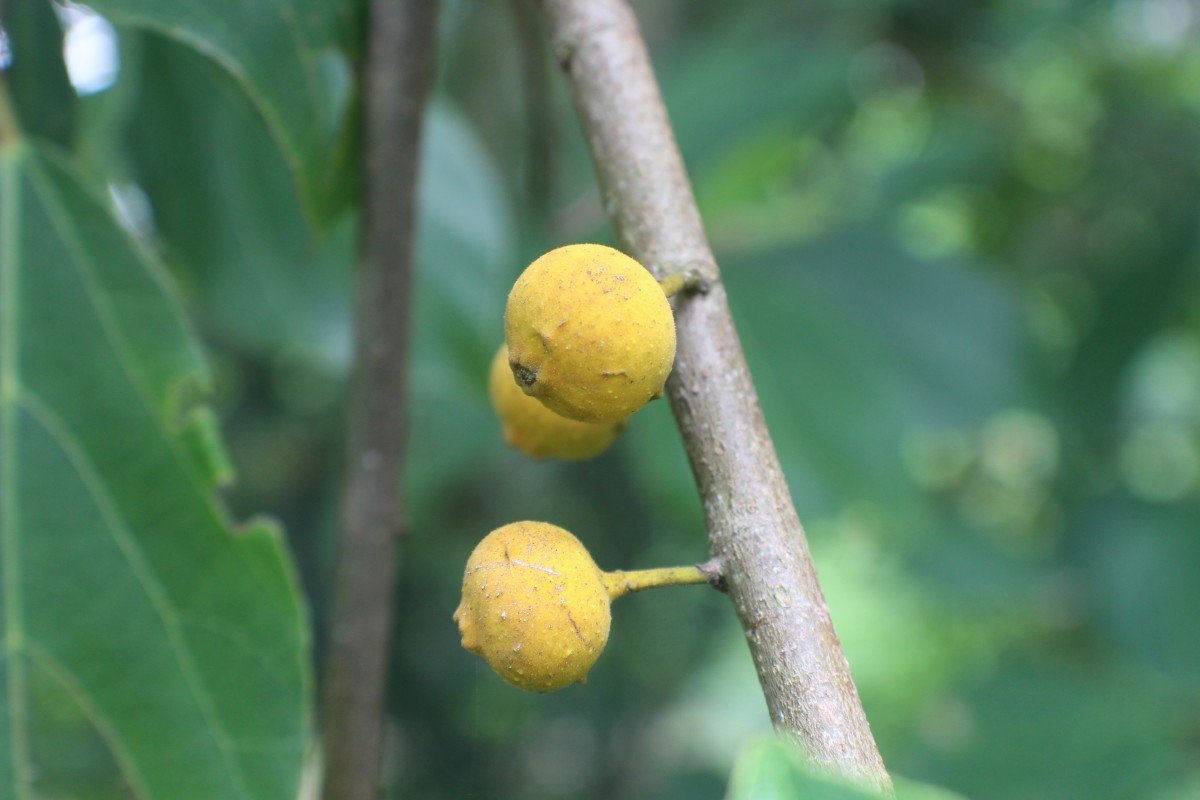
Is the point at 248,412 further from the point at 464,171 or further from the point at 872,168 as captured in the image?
the point at 872,168

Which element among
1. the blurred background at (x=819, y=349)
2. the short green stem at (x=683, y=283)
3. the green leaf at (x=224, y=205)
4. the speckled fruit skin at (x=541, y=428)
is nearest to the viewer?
the short green stem at (x=683, y=283)

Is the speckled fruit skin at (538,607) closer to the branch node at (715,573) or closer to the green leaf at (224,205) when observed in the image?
the branch node at (715,573)

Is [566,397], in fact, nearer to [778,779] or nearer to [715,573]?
[715,573]

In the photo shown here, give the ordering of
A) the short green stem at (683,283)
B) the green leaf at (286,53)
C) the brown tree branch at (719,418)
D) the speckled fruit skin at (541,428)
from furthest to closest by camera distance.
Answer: the green leaf at (286,53) → the speckled fruit skin at (541,428) → the short green stem at (683,283) → the brown tree branch at (719,418)

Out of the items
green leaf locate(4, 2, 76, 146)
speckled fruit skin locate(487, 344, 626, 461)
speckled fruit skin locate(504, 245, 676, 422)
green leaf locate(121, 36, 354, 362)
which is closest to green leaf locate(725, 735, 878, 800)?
speckled fruit skin locate(504, 245, 676, 422)

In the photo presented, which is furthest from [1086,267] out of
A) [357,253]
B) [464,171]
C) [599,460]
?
[357,253]

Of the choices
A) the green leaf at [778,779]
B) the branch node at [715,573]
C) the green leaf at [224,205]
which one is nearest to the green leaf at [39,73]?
the green leaf at [224,205]
